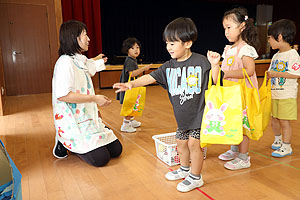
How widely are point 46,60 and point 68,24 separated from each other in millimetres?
4701

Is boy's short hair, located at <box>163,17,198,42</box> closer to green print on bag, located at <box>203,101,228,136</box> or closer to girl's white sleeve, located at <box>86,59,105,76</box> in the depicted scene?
green print on bag, located at <box>203,101,228,136</box>

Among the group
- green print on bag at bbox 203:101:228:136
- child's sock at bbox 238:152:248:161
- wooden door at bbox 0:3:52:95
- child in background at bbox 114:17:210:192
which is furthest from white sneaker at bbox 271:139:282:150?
wooden door at bbox 0:3:52:95

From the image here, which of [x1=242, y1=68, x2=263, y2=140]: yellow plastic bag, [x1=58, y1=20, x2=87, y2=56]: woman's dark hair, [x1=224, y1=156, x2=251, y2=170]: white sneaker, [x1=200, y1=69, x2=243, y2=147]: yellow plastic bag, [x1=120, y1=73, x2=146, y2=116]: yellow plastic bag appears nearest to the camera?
[x1=200, y1=69, x2=243, y2=147]: yellow plastic bag

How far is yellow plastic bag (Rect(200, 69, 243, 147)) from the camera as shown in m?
1.40

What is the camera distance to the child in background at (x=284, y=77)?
2008 mm

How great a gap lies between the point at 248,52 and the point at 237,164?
0.82 metres

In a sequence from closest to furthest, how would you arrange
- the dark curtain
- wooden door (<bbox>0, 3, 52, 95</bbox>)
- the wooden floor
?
the wooden floor, wooden door (<bbox>0, 3, 52, 95</bbox>), the dark curtain

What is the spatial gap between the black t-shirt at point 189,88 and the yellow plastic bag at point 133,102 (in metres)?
1.13

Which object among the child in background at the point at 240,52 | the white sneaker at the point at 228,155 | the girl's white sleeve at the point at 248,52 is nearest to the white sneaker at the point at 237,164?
the child in background at the point at 240,52

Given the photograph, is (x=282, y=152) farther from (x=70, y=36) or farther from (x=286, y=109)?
(x=70, y=36)

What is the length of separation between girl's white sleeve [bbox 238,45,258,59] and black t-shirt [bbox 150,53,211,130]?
0.41 meters

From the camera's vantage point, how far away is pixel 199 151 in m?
1.55

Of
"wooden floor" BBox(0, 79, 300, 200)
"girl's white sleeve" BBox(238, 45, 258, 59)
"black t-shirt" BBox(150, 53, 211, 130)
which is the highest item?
"girl's white sleeve" BBox(238, 45, 258, 59)

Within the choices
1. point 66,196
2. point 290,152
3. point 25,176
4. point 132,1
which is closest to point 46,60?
point 132,1
